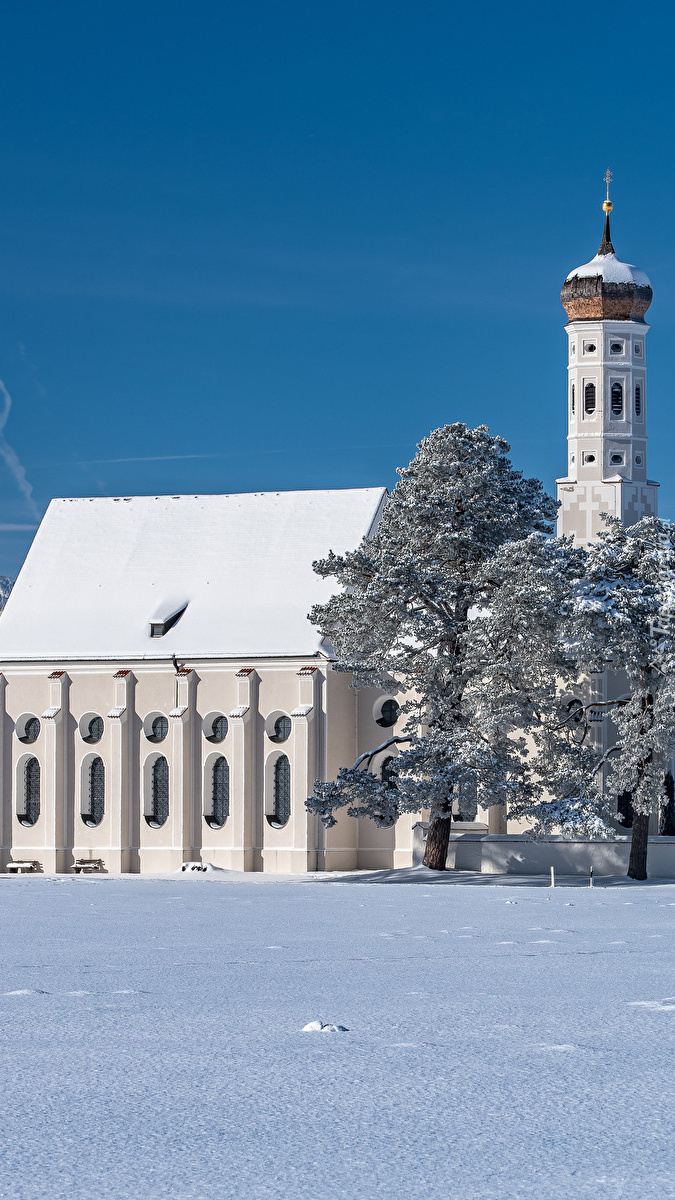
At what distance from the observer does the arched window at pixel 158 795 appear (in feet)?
177

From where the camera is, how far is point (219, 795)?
Answer: 5341 cm

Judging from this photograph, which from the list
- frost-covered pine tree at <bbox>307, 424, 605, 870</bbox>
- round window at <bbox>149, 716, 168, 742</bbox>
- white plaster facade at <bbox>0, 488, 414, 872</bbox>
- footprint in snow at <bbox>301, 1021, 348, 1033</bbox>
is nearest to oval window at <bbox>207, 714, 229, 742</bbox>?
white plaster facade at <bbox>0, 488, 414, 872</bbox>

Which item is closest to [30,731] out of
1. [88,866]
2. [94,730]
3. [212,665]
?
[94,730]

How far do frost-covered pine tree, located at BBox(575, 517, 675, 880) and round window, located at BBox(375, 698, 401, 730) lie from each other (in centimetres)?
1115

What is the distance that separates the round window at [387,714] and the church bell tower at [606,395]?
1295 centimetres

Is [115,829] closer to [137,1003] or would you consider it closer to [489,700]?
[489,700]

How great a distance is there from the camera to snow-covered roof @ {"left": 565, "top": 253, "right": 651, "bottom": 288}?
61.2 metres

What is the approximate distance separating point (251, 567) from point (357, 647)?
13.5m

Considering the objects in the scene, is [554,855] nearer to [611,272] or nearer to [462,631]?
[462,631]

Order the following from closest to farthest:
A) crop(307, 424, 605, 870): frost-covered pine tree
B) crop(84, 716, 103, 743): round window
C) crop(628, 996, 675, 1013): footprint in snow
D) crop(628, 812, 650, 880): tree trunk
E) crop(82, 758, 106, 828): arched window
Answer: crop(628, 996, 675, 1013): footprint in snow, crop(307, 424, 605, 870): frost-covered pine tree, crop(628, 812, 650, 880): tree trunk, crop(82, 758, 106, 828): arched window, crop(84, 716, 103, 743): round window

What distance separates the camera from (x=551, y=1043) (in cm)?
1245

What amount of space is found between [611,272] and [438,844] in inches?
1086

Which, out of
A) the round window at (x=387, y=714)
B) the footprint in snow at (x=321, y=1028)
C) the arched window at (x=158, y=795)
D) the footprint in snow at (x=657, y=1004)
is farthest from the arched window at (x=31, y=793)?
the footprint in snow at (x=321, y=1028)

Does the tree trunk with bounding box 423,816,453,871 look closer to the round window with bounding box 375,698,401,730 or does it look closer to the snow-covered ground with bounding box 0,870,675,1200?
the round window with bounding box 375,698,401,730
